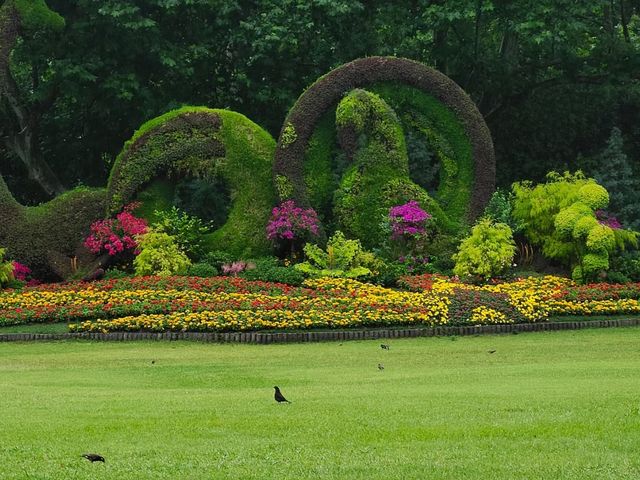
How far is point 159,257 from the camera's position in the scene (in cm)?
2211

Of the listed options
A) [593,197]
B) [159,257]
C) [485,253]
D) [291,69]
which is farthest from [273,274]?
[291,69]

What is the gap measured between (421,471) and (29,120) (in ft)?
79.8

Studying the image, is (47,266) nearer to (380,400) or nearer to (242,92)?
(242,92)

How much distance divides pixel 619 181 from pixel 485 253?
307 inches

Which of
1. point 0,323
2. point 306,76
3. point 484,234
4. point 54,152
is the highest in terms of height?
point 306,76

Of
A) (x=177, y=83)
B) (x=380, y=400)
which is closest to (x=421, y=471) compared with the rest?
(x=380, y=400)

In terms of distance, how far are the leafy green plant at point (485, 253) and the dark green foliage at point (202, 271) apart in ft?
15.8

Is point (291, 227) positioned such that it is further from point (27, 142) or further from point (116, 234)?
point (27, 142)

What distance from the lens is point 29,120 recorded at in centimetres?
2884

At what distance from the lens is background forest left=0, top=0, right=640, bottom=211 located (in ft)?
89.4

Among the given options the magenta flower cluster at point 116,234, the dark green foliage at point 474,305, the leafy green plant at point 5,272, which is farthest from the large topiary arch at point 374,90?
the leafy green plant at point 5,272

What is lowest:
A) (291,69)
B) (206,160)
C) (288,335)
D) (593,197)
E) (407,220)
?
(288,335)

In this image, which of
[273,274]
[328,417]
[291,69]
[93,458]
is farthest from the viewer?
[291,69]

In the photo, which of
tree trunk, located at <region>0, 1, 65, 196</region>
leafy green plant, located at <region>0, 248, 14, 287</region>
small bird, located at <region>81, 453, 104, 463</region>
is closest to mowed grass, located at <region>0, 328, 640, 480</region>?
small bird, located at <region>81, 453, 104, 463</region>
